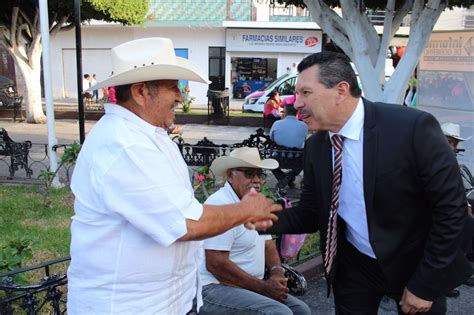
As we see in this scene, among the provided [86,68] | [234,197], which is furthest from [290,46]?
[234,197]

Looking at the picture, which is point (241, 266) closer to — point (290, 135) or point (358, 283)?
point (358, 283)

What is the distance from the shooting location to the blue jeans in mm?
2648

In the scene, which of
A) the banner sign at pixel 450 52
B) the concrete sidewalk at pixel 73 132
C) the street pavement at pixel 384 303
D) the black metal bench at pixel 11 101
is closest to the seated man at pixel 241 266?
the street pavement at pixel 384 303

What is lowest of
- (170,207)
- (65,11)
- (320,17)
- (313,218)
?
(313,218)

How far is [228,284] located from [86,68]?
82.4 feet

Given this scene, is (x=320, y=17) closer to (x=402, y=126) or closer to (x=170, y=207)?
(x=402, y=126)

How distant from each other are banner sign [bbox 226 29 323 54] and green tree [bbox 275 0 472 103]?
17560 mm

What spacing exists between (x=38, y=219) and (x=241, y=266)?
397 centimetres

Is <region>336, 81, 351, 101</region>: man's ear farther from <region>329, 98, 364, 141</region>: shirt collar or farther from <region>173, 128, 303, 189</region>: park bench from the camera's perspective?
<region>173, 128, 303, 189</region>: park bench

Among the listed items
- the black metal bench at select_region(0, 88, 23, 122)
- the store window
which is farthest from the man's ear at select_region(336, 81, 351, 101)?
the store window

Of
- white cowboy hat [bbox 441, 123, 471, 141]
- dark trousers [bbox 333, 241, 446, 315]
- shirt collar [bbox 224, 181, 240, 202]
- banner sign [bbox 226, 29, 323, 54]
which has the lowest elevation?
dark trousers [bbox 333, 241, 446, 315]

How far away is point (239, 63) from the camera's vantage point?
25.7m

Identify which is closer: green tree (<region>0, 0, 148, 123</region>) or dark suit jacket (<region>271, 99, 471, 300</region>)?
dark suit jacket (<region>271, 99, 471, 300</region>)

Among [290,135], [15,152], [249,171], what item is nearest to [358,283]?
[249,171]
